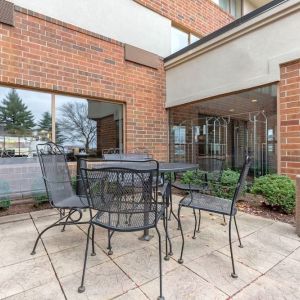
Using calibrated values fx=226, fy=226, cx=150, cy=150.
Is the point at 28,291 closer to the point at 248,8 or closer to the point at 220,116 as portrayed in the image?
the point at 220,116

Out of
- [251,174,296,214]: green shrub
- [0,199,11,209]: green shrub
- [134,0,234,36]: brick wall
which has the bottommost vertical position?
[0,199,11,209]: green shrub

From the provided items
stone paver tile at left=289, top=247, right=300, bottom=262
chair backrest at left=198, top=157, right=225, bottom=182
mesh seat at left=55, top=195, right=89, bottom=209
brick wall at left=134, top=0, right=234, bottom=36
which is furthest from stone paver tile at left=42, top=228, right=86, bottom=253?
brick wall at left=134, top=0, right=234, bottom=36

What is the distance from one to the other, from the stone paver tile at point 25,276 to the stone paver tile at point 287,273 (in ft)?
6.14

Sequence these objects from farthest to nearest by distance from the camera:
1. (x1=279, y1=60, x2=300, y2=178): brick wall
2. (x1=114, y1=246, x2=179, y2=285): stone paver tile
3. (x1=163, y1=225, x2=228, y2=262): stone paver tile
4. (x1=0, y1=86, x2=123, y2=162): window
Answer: (x1=0, y1=86, x2=123, y2=162): window
(x1=279, y1=60, x2=300, y2=178): brick wall
(x1=163, y1=225, x2=228, y2=262): stone paver tile
(x1=114, y1=246, x2=179, y2=285): stone paver tile

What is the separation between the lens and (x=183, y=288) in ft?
5.75

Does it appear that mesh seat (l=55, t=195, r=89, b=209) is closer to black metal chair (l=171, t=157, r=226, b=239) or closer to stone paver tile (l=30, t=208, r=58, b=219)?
stone paver tile (l=30, t=208, r=58, b=219)

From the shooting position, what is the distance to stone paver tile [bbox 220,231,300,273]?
2111 mm

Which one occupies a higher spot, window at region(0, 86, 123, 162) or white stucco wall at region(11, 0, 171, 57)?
white stucco wall at region(11, 0, 171, 57)

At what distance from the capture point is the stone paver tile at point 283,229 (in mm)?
2703

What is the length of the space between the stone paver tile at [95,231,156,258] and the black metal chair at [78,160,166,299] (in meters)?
0.64

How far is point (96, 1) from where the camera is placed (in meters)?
4.71

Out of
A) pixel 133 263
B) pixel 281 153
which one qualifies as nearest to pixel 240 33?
pixel 281 153

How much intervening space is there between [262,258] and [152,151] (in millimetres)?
3677

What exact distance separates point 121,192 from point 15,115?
3201mm
